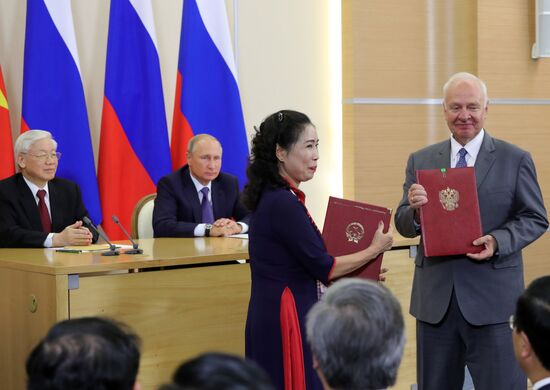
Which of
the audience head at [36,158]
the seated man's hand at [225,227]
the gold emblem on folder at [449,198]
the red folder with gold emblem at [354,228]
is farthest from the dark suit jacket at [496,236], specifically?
the audience head at [36,158]

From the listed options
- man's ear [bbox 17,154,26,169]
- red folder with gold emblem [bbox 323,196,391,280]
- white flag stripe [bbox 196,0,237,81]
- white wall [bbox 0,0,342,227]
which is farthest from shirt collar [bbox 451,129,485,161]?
Answer: white wall [bbox 0,0,342,227]

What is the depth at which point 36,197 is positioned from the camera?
4746mm

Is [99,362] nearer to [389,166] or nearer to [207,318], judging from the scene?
[207,318]

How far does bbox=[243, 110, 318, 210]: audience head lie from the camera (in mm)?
2893

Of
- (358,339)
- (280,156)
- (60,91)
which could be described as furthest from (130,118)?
(358,339)

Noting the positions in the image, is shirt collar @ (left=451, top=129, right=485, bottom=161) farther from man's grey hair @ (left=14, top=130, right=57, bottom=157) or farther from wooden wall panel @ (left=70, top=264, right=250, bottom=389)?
man's grey hair @ (left=14, top=130, right=57, bottom=157)

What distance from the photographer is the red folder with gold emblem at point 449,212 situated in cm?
311

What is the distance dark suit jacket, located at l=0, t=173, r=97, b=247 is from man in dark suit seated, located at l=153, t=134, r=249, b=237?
493mm

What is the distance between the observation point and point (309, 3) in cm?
662

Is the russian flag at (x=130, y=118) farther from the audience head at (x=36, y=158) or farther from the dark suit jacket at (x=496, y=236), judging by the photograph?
the dark suit jacket at (x=496, y=236)

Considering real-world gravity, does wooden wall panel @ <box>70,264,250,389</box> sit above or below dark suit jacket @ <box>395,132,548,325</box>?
below

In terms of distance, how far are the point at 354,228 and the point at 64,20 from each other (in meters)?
3.19

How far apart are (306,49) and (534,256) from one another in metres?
2.53

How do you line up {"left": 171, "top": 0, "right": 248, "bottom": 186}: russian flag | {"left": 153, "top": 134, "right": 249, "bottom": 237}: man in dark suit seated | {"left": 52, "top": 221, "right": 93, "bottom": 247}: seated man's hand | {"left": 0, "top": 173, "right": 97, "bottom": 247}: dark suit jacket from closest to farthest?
{"left": 52, "top": 221, "right": 93, "bottom": 247}: seated man's hand
{"left": 0, "top": 173, "right": 97, "bottom": 247}: dark suit jacket
{"left": 153, "top": 134, "right": 249, "bottom": 237}: man in dark suit seated
{"left": 171, "top": 0, "right": 248, "bottom": 186}: russian flag
